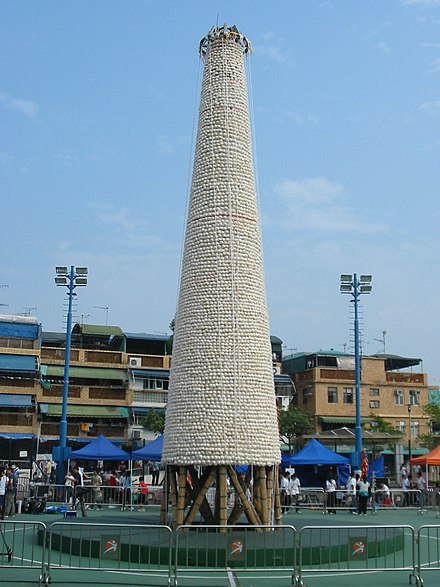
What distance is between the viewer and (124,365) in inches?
2170

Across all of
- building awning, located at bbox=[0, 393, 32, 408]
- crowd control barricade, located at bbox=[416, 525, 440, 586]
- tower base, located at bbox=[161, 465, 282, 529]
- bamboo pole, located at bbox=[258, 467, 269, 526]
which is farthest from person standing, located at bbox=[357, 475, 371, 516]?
building awning, located at bbox=[0, 393, 32, 408]

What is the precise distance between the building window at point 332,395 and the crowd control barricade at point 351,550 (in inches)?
1713

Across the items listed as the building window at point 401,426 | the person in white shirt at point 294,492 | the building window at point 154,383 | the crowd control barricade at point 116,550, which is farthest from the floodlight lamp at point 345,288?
the building window at point 401,426

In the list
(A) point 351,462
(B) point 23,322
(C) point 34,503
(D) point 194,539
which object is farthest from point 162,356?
(D) point 194,539

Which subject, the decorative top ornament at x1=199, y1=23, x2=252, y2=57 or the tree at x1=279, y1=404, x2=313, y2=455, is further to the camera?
the tree at x1=279, y1=404, x2=313, y2=455

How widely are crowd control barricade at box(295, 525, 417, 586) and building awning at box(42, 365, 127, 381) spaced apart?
132 feet

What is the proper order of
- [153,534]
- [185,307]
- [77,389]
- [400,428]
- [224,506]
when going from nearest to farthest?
[153,534]
[224,506]
[185,307]
[77,389]
[400,428]

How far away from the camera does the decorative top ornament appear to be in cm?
1812

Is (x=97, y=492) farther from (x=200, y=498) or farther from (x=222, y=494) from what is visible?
(x=222, y=494)

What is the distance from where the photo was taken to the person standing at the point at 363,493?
2399cm

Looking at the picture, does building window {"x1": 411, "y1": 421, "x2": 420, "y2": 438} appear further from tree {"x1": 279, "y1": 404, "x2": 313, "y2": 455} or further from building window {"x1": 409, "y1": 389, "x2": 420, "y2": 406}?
tree {"x1": 279, "y1": 404, "x2": 313, "y2": 455}

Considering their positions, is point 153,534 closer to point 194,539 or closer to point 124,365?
point 194,539

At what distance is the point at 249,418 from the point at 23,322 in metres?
40.2

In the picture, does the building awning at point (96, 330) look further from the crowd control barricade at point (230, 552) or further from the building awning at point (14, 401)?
the crowd control barricade at point (230, 552)
